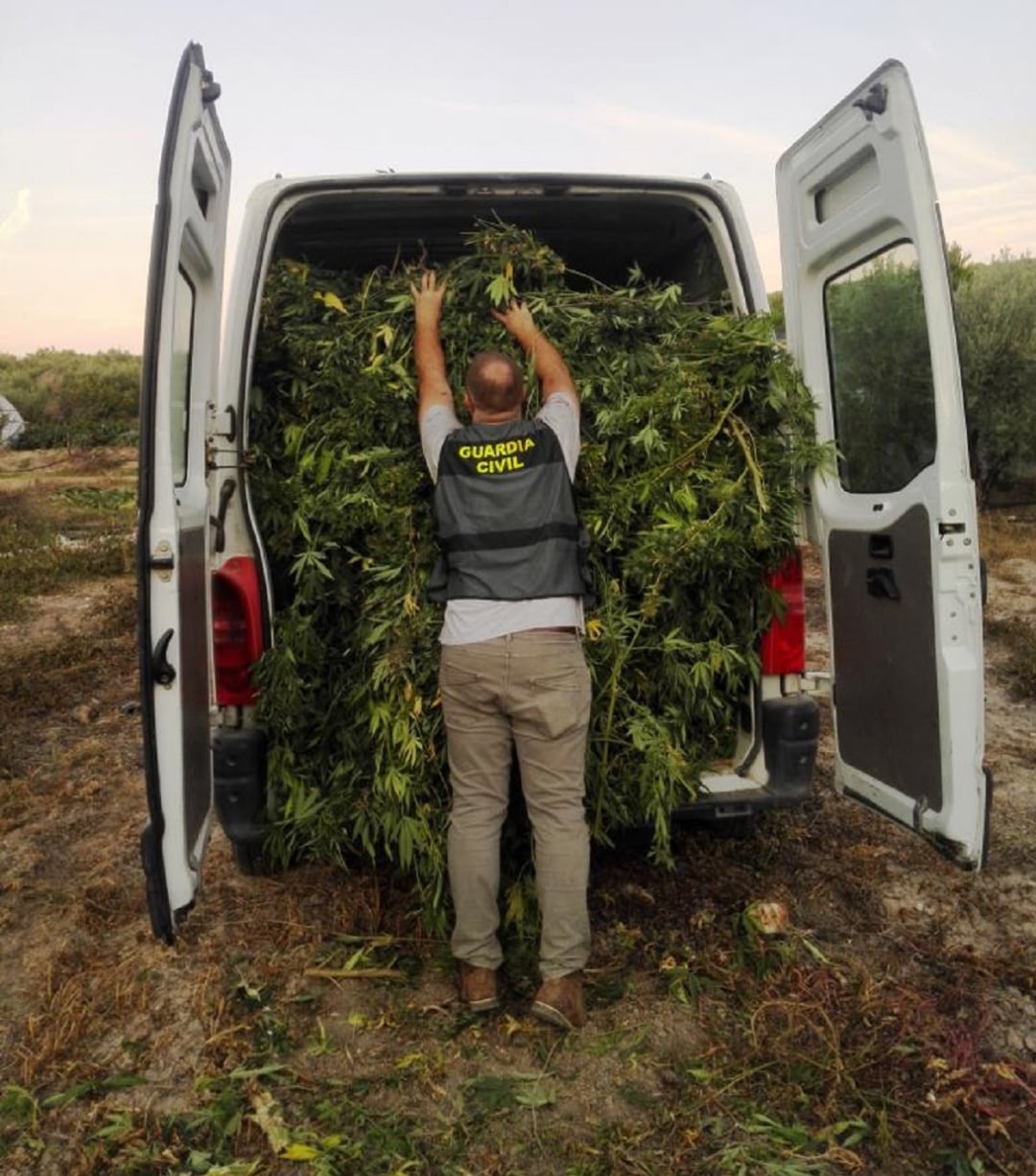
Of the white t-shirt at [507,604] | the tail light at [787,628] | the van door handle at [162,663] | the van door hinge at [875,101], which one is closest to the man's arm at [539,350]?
the white t-shirt at [507,604]

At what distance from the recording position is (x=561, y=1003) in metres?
3.08

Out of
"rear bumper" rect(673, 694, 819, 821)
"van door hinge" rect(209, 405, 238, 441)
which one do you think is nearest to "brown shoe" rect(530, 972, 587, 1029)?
"rear bumper" rect(673, 694, 819, 821)

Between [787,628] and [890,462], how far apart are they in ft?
2.21

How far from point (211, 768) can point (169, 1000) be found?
2.56 ft

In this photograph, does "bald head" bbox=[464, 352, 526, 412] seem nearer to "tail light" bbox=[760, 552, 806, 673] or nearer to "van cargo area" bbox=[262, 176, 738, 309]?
"van cargo area" bbox=[262, 176, 738, 309]

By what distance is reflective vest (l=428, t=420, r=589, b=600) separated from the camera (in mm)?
3195

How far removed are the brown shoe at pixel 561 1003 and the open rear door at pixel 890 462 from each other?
1.23m

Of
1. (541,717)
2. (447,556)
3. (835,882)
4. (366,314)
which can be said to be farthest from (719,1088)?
(366,314)

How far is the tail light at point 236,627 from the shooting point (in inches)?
130

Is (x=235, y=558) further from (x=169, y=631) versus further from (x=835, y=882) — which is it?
(x=835, y=882)

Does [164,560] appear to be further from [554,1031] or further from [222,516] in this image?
[554,1031]

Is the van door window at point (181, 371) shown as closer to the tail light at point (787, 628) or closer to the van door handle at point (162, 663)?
the van door handle at point (162, 663)

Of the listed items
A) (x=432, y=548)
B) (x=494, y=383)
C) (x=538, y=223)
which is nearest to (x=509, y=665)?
(x=432, y=548)

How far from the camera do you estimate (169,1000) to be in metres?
3.27
